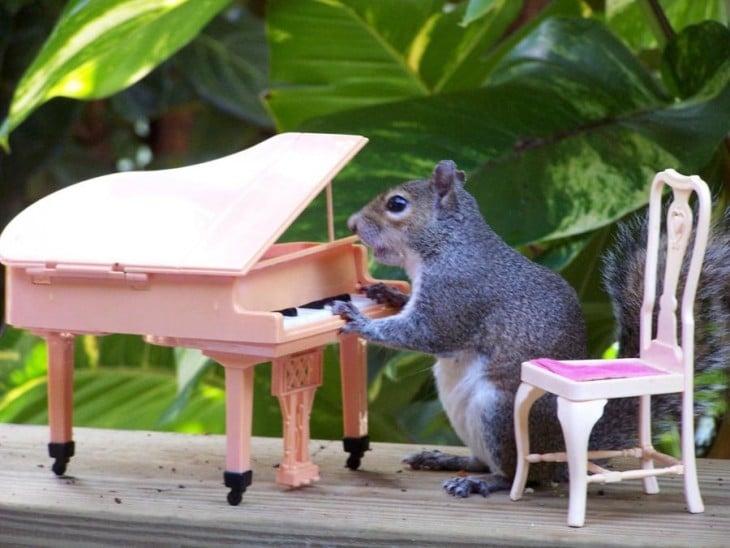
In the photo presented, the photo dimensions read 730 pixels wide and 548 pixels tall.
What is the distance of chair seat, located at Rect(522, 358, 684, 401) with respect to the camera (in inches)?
43.8

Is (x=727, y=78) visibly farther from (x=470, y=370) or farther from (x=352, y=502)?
(x=352, y=502)

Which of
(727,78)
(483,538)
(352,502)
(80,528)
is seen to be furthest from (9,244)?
(727,78)

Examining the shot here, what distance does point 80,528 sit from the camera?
47.1 inches

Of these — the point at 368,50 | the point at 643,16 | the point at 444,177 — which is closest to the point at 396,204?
the point at 444,177

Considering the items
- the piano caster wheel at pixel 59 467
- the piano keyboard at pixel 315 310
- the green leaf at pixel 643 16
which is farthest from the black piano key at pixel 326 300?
the green leaf at pixel 643 16

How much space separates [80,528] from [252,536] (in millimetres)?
172

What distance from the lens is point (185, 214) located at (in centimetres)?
121

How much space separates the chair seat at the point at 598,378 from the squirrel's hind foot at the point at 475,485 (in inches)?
6.1

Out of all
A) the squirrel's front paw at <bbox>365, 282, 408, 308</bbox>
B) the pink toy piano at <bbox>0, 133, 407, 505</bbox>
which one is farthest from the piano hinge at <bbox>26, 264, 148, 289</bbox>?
the squirrel's front paw at <bbox>365, 282, 408, 308</bbox>

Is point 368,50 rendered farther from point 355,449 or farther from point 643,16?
point 355,449

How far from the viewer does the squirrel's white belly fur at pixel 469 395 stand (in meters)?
1.27

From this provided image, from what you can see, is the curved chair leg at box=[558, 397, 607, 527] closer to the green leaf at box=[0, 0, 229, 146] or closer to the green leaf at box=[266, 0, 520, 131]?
the green leaf at box=[0, 0, 229, 146]

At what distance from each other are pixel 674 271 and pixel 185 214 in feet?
1.51

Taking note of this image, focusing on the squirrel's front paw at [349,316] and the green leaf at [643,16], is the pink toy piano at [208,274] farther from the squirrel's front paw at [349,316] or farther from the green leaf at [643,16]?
the green leaf at [643,16]
